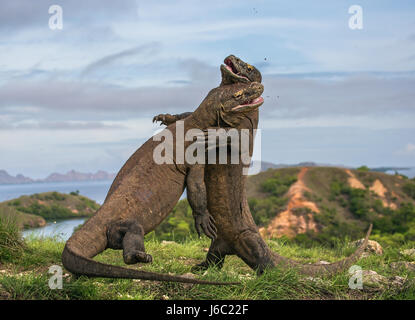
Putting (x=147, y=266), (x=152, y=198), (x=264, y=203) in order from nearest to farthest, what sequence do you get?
1. (x=152, y=198)
2. (x=147, y=266)
3. (x=264, y=203)

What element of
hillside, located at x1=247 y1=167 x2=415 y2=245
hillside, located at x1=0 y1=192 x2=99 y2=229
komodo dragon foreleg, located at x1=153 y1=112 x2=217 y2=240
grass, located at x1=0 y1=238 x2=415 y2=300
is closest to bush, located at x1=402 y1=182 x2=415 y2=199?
hillside, located at x1=247 y1=167 x2=415 y2=245

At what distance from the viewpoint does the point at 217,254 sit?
7285mm

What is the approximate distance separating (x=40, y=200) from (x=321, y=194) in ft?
49.2

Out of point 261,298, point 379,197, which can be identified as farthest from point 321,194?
point 261,298

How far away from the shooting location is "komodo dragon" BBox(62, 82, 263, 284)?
5.19 meters

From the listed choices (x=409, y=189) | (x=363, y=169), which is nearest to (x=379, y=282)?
(x=409, y=189)

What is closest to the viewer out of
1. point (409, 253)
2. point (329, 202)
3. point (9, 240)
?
point (9, 240)

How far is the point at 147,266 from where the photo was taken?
7.48 meters

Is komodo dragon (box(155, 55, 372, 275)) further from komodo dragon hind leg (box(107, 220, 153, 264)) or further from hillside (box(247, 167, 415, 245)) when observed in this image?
hillside (box(247, 167, 415, 245))

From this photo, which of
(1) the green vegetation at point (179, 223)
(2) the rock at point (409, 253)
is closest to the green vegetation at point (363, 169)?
(1) the green vegetation at point (179, 223)

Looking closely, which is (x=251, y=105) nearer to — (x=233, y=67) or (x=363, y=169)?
(x=233, y=67)

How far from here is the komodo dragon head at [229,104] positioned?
628cm

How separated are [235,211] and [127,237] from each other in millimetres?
1938
